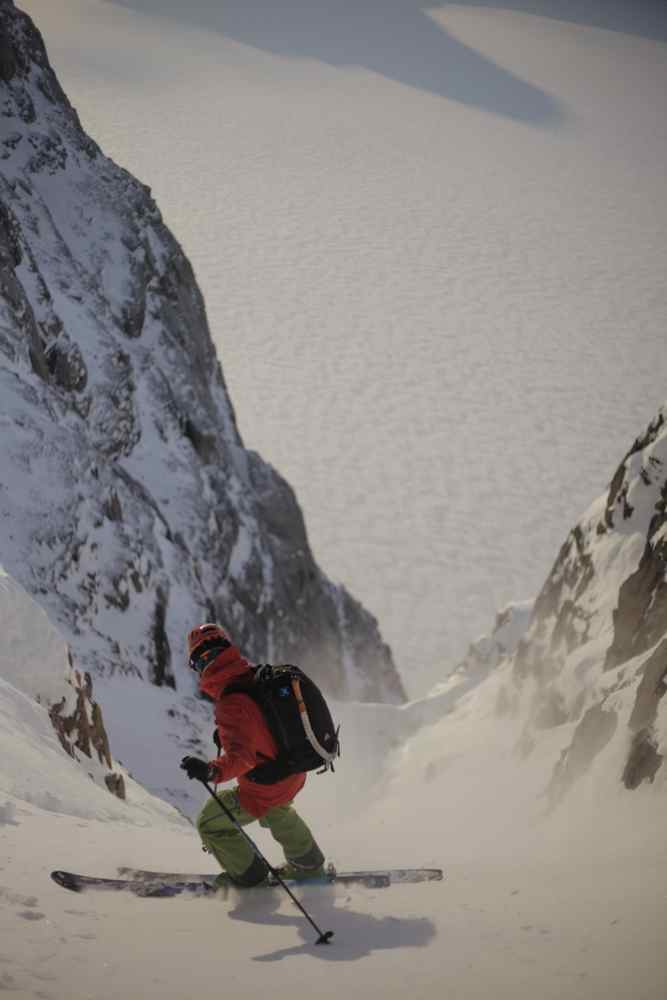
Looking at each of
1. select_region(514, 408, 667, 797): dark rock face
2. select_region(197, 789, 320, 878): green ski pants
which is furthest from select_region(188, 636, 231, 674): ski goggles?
select_region(514, 408, 667, 797): dark rock face

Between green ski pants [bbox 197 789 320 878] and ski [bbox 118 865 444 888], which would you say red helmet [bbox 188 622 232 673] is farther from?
ski [bbox 118 865 444 888]

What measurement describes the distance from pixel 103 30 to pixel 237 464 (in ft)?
508

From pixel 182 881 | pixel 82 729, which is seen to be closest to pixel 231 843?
pixel 182 881

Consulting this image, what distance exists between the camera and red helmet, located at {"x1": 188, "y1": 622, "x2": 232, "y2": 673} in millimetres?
5699

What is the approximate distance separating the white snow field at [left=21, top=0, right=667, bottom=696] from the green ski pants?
38.0m

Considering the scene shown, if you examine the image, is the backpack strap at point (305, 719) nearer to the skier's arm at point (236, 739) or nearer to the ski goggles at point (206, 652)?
the skier's arm at point (236, 739)

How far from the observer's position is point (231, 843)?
579 centimetres

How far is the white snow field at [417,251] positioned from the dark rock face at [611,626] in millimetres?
30501

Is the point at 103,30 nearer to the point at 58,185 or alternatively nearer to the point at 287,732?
the point at 58,185

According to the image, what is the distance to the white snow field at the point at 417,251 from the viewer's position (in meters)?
63.0

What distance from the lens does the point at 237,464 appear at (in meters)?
29.7

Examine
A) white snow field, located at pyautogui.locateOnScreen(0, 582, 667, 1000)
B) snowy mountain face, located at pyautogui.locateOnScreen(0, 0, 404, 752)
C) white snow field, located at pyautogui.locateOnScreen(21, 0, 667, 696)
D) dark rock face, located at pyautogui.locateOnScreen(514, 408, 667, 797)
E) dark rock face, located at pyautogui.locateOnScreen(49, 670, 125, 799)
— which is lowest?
white snow field, located at pyautogui.locateOnScreen(0, 582, 667, 1000)

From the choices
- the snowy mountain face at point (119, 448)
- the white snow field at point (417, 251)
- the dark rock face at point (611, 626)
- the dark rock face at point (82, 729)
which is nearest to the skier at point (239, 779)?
the dark rock face at point (611, 626)

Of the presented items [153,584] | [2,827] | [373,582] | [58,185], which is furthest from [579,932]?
[373,582]
